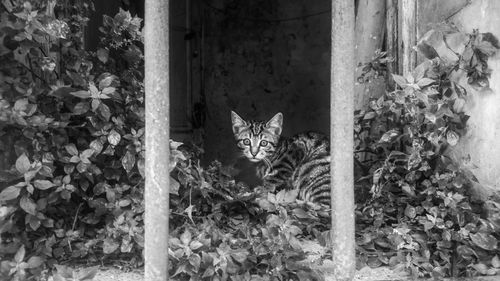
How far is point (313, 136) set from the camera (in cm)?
400

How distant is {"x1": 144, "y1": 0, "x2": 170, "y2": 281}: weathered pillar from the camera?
77.7 inches

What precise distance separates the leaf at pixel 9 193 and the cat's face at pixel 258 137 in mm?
1905

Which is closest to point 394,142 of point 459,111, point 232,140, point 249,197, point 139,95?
point 459,111

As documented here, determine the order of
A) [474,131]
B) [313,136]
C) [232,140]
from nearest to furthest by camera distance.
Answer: [474,131]
[313,136]
[232,140]

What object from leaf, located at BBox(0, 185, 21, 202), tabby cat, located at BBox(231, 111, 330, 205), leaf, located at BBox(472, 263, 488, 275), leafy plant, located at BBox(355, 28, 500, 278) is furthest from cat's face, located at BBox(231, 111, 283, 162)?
leaf, located at BBox(0, 185, 21, 202)

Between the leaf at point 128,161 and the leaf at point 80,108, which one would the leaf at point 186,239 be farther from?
the leaf at point 80,108

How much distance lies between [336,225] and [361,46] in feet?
6.42

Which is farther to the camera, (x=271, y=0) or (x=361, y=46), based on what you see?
(x=271, y=0)

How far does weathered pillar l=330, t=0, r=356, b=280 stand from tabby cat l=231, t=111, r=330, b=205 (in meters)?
1.43

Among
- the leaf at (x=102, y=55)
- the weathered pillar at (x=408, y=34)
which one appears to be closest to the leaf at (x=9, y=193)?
the leaf at (x=102, y=55)

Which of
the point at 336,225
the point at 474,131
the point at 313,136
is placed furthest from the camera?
the point at 313,136

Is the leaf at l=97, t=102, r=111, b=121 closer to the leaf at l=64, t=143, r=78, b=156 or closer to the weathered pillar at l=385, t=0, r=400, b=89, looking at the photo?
the leaf at l=64, t=143, r=78, b=156

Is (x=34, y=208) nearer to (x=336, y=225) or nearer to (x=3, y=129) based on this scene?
(x=3, y=129)

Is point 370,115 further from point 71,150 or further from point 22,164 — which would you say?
point 22,164
